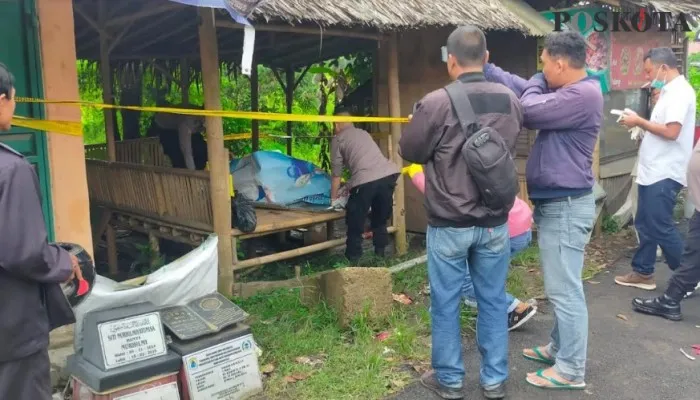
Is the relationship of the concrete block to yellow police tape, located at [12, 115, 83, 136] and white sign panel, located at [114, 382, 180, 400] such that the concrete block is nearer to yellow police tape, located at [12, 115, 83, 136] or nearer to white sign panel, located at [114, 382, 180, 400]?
white sign panel, located at [114, 382, 180, 400]

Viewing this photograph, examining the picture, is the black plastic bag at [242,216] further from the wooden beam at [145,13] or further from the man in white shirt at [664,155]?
the man in white shirt at [664,155]

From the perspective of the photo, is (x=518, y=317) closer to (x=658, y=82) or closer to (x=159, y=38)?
(x=658, y=82)

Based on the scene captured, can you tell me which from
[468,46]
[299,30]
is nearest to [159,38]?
[299,30]

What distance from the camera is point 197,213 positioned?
5.97m

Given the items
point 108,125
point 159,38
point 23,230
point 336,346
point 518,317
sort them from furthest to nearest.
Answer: point 159,38, point 108,125, point 518,317, point 336,346, point 23,230

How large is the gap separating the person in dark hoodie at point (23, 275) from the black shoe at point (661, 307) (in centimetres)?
441

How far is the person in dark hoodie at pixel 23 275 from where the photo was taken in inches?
95.8

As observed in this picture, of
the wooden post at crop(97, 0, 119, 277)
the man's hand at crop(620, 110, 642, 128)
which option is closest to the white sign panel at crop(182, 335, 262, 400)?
the man's hand at crop(620, 110, 642, 128)

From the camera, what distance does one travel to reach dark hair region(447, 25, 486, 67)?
11.5ft

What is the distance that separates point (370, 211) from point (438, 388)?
3.29 m

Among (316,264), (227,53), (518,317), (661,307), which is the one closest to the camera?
(518,317)

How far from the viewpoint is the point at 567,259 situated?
3723 millimetres

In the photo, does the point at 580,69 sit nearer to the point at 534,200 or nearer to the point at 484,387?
the point at 534,200

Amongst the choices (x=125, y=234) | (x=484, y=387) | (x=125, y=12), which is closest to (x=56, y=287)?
(x=484, y=387)
